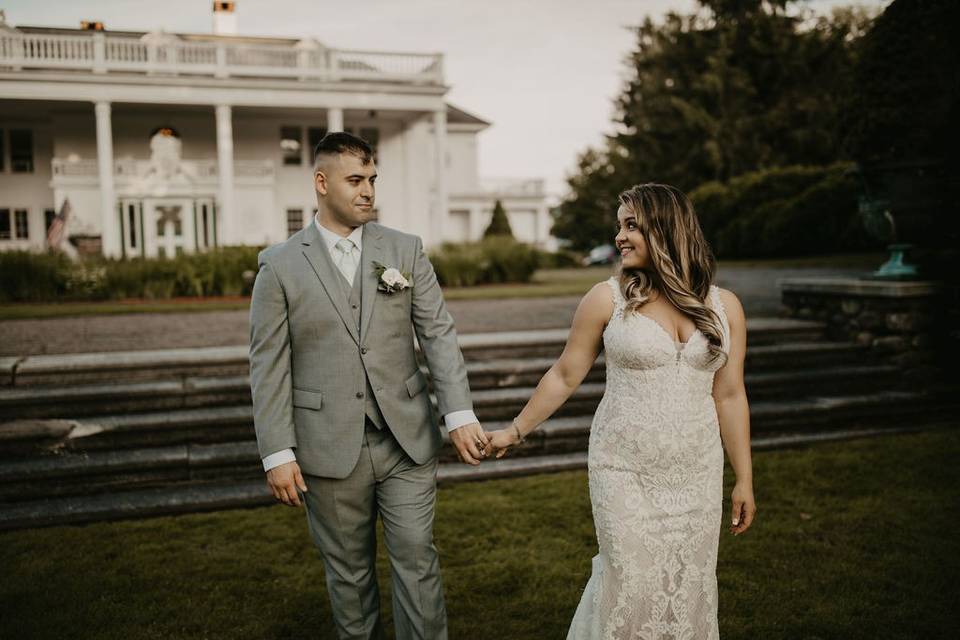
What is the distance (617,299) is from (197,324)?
967 cm

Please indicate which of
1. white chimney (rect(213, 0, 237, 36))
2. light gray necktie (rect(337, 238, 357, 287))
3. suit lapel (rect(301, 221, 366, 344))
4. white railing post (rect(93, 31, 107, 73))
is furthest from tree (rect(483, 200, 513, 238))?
suit lapel (rect(301, 221, 366, 344))

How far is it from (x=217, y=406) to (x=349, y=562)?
13.0 feet

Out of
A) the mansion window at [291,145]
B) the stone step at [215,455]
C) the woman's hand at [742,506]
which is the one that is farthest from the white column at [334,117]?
the woman's hand at [742,506]

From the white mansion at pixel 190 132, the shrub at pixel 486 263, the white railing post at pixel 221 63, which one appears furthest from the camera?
the white railing post at pixel 221 63

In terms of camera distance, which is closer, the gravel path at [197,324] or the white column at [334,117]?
the gravel path at [197,324]

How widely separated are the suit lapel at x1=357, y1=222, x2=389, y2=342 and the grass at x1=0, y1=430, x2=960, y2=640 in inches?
70.5

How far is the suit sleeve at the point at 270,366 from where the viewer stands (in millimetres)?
3006

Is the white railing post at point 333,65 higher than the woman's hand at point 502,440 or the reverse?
higher

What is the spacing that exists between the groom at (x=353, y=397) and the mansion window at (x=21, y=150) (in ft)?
102

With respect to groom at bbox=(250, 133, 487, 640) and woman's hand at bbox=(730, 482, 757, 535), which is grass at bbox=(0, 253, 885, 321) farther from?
woman's hand at bbox=(730, 482, 757, 535)

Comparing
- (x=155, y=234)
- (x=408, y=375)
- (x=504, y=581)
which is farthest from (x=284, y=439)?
(x=155, y=234)

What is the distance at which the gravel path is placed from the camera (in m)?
9.13

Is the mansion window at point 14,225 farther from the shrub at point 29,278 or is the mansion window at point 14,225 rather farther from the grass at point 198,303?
the grass at point 198,303

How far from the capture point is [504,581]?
443 cm
